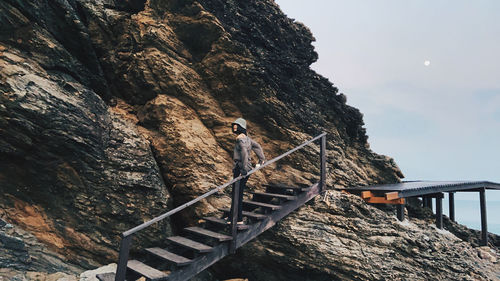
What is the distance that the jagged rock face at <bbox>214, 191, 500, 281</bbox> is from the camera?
7.00 m

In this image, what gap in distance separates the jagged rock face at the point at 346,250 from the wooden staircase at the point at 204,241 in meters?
0.74

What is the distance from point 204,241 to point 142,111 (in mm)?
4326

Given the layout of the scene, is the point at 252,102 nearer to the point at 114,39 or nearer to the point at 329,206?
the point at 329,206

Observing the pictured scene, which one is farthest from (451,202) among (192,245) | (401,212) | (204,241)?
(192,245)

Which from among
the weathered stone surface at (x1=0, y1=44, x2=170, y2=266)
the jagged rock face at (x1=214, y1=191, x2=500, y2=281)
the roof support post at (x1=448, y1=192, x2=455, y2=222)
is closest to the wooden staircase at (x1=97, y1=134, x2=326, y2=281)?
the jagged rock face at (x1=214, y1=191, x2=500, y2=281)

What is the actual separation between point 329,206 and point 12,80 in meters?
8.03

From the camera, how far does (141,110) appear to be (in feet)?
27.7

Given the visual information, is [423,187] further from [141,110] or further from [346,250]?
[141,110]

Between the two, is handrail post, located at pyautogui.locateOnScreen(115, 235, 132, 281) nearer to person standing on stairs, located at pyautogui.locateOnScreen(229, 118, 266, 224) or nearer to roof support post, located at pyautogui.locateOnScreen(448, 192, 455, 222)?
person standing on stairs, located at pyautogui.locateOnScreen(229, 118, 266, 224)

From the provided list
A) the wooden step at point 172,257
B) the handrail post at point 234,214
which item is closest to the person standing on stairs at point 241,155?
the handrail post at point 234,214

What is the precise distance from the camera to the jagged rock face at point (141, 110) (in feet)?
19.9

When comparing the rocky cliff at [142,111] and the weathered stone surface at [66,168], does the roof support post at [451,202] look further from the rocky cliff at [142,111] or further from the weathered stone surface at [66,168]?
the weathered stone surface at [66,168]

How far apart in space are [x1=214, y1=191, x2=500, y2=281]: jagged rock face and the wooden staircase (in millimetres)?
744

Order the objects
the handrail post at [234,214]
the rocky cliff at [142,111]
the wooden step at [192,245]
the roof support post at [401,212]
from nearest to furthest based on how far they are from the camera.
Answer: the wooden step at [192,245] < the handrail post at [234,214] < the rocky cliff at [142,111] < the roof support post at [401,212]
